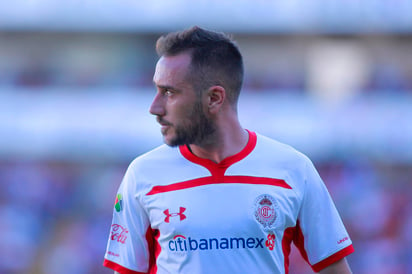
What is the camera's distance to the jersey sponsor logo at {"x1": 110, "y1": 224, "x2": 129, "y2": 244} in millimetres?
2796

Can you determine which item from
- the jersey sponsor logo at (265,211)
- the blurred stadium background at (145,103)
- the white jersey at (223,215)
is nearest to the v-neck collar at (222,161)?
the white jersey at (223,215)

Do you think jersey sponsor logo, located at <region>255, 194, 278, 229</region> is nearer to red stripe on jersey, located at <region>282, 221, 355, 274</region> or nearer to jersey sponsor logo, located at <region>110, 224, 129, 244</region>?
red stripe on jersey, located at <region>282, 221, 355, 274</region>

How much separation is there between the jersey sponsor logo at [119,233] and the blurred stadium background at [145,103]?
23.9ft

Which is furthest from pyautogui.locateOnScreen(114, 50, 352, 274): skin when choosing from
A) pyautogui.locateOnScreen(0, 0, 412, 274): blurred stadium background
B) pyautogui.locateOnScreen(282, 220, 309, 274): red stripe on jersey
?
pyautogui.locateOnScreen(0, 0, 412, 274): blurred stadium background

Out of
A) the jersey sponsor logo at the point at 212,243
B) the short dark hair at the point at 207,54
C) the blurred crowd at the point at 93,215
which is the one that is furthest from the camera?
the blurred crowd at the point at 93,215

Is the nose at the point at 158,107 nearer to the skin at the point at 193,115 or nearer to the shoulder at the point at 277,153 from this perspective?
the skin at the point at 193,115

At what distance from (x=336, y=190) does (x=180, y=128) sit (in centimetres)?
923

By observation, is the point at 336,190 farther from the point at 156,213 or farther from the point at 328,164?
the point at 156,213

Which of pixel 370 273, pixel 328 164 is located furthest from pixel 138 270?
pixel 328 164

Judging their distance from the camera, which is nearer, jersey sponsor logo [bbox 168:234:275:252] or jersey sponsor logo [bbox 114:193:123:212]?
jersey sponsor logo [bbox 168:234:275:252]

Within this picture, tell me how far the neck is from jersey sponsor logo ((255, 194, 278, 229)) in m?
0.23

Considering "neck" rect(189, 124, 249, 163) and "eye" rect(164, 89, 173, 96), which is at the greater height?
"eye" rect(164, 89, 173, 96)

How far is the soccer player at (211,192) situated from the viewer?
267 cm

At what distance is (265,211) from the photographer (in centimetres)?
270
